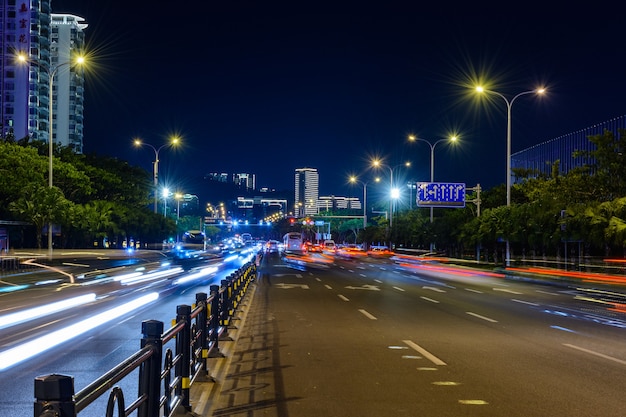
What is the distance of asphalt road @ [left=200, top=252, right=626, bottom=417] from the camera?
7.75 meters

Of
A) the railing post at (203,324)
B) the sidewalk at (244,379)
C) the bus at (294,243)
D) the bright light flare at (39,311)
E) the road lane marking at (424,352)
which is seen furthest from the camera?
the bus at (294,243)

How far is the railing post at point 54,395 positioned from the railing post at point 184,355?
3822 millimetres

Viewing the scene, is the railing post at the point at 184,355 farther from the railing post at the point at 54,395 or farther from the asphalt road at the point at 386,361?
the railing post at the point at 54,395

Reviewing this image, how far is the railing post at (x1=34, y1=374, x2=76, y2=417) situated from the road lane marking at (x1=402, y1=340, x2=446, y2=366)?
8.14 meters

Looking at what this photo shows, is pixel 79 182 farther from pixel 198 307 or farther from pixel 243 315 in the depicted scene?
pixel 198 307

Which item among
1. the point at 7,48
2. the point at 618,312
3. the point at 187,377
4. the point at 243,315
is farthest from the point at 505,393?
the point at 7,48

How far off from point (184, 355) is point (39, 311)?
35.8 feet

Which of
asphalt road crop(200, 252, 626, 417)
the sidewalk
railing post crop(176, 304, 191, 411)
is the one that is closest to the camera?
railing post crop(176, 304, 191, 411)

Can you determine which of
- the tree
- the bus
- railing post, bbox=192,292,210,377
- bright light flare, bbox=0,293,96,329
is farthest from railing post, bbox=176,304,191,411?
the bus

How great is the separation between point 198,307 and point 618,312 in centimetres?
1549

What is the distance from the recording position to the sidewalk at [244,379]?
297 inches

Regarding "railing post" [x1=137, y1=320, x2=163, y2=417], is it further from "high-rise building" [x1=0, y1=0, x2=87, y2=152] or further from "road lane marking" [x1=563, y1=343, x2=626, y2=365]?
"high-rise building" [x1=0, y1=0, x2=87, y2=152]

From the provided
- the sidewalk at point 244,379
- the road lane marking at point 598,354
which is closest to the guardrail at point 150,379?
the sidewalk at point 244,379

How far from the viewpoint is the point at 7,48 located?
387ft
